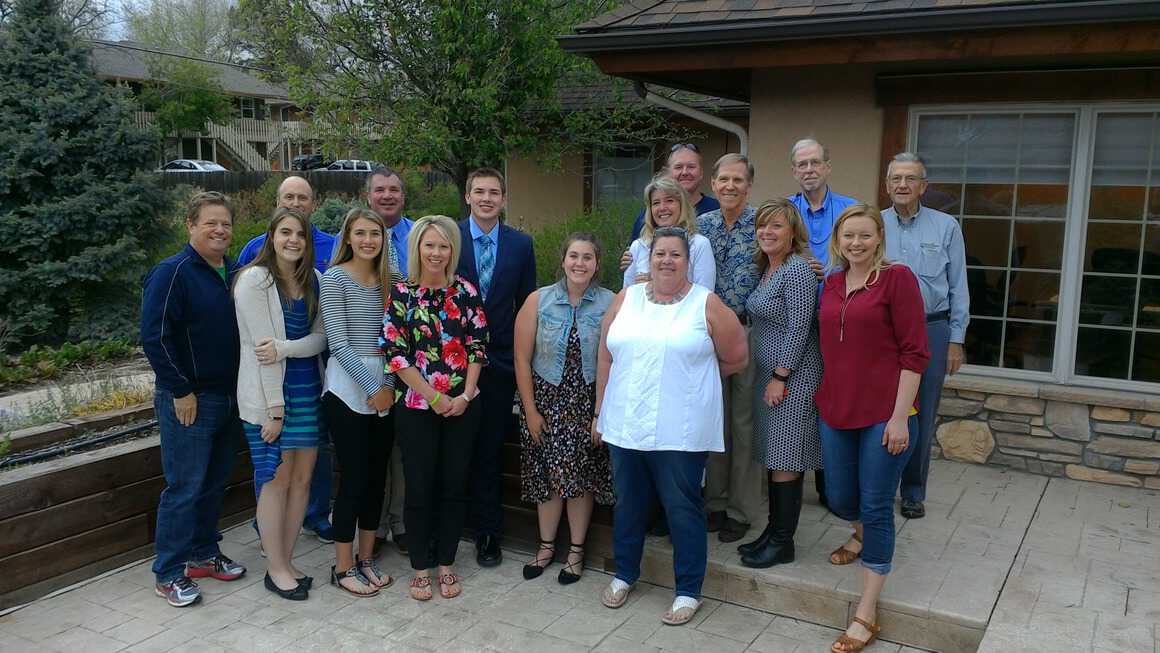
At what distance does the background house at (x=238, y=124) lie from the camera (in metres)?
35.6

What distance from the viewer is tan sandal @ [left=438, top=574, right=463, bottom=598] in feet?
13.2

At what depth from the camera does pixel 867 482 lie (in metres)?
3.39

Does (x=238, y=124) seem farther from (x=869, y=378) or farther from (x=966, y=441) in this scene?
(x=869, y=378)

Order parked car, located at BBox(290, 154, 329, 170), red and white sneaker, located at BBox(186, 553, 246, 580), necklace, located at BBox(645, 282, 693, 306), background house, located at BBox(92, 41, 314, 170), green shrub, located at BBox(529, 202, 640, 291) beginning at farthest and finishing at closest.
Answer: background house, located at BBox(92, 41, 314, 170) → parked car, located at BBox(290, 154, 329, 170) → green shrub, located at BBox(529, 202, 640, 291) → red and white sneaker, located at BBox(186, 553, 246, 580) → necklace, located at BBox(645, 282, 693, 306)

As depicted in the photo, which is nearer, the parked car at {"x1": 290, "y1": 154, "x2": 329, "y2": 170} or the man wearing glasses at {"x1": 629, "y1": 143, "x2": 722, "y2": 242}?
the man wearing glasses at {"x1": 629, "y1": 143, "x2": 722, "y2": 242}

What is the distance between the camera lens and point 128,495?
169 inches

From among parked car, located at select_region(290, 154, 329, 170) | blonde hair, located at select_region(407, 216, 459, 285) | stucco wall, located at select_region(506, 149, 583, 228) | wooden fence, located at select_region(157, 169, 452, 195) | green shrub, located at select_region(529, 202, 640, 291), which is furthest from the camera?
parked car, located at select_region(290, 154, 329, 170)

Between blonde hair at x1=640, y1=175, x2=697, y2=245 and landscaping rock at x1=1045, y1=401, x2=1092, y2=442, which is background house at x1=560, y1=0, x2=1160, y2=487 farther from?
blonde hair at x1=640, y1=175, x2=697, y2=245

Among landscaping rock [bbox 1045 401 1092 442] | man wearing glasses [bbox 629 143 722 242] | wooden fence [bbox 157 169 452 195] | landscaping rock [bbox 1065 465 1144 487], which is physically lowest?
landscaping rock [bbox 1065 465 1144 487]

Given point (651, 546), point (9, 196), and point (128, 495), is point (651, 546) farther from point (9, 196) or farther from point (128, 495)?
point (9, 196)

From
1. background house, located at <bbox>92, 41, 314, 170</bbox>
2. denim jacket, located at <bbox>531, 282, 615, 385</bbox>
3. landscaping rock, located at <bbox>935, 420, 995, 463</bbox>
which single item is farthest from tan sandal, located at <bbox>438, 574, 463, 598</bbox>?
background house, located at <bbox>92, 41, 314, 170</bbox>

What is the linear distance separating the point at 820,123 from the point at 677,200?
2.20m

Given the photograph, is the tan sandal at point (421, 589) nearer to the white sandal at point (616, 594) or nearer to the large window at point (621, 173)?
the white sandal at point (616, 594)

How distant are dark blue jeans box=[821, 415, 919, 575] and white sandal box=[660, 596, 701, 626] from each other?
744 mm
